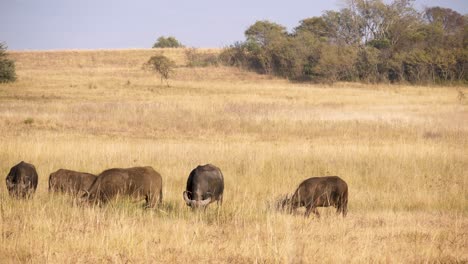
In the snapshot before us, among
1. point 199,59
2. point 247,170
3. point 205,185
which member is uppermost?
point 199,59

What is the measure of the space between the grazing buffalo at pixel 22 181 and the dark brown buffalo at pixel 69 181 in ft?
1.13

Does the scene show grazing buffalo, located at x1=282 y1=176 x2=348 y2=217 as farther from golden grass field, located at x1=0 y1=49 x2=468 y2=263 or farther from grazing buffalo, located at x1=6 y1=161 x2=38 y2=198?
grazing buffalo, located at x1=6 y1=161 x2=38 y2=198

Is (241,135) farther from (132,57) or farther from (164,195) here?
(132,57)

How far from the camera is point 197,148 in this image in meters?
16.6

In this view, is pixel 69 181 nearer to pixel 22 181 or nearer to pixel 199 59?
pixel 22 181

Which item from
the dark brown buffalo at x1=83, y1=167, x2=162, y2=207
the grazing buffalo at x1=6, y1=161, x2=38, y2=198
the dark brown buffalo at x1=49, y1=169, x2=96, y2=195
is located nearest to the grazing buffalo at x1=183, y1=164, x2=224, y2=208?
the dark brown buffalo at x1=83, y1=167, x2=162, y2=207

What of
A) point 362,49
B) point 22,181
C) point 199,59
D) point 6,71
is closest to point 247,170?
point 22,181

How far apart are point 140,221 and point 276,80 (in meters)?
46.8

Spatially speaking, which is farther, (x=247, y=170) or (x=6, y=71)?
(x=6, y=71)

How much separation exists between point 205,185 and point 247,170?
4.51 meters

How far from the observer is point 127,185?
876 cm

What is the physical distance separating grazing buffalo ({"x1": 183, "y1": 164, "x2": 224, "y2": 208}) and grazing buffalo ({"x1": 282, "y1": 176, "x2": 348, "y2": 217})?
119cm

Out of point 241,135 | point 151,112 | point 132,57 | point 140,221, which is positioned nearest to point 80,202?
point 140,221

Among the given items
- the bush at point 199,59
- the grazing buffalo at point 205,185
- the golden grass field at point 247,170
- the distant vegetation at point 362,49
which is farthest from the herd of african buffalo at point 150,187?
the bush at point 199,59
